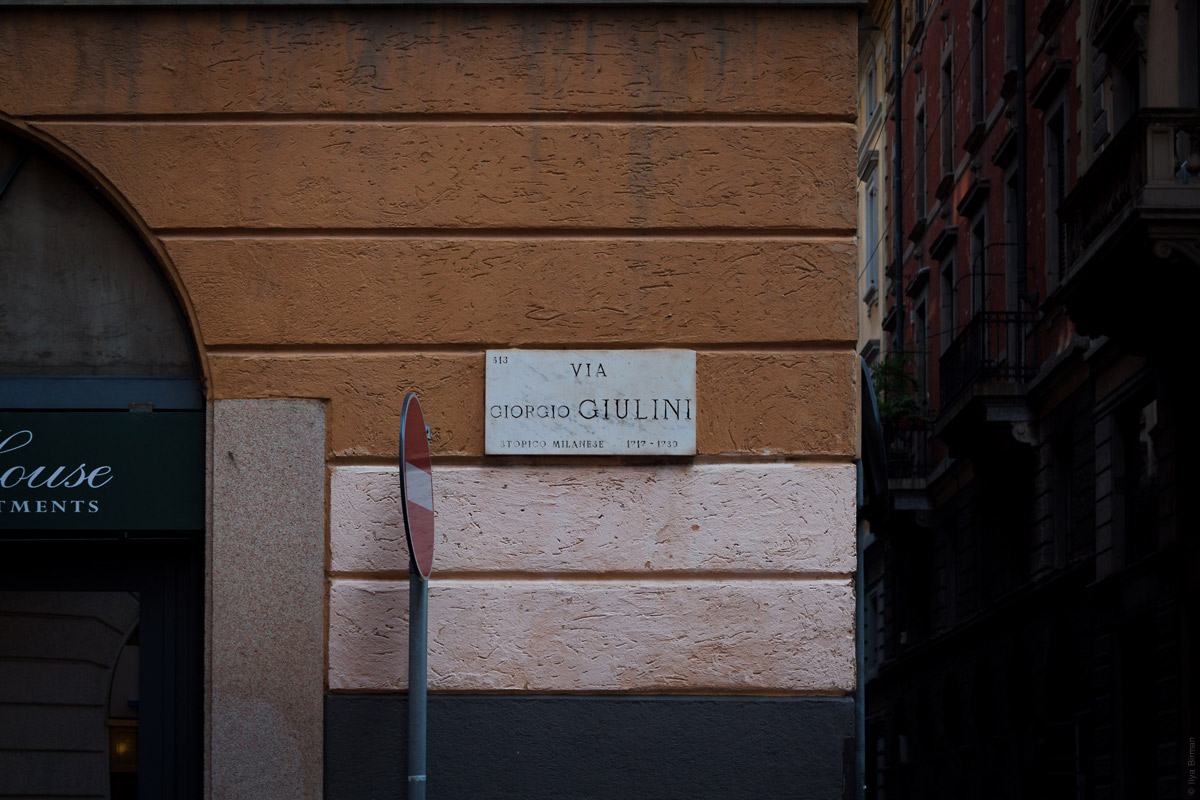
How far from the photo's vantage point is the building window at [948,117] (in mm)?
31875

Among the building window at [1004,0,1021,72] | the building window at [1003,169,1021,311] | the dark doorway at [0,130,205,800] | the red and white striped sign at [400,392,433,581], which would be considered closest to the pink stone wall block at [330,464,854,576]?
the red and white striped sign at [400,392,433,581]

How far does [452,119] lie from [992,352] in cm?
2115

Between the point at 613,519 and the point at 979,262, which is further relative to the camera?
the point at 979,262

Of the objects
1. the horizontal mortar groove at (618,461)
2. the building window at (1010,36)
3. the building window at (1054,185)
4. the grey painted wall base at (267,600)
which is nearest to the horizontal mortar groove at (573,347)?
the grey painted wall base at (267,600)

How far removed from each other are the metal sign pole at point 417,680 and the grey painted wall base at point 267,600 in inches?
42.6

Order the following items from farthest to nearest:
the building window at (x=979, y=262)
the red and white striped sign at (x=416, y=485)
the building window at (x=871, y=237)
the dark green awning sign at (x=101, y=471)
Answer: the building window at (x=871, y=237) → the building window at (x=979, y=262) → the dark green awning sign at (x=101, y=471) → the red and white striped sign at (x=416, y=485)

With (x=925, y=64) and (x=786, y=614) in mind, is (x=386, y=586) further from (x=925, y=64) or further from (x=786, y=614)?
(x=925, y=64)

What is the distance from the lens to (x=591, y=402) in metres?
7.38

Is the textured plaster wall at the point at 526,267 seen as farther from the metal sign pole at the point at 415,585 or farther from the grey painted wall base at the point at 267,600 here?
the metal sign pole at the point at 415,585

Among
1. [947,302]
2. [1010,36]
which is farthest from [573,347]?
[947,302]

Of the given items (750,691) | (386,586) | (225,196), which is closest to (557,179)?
(225,196)

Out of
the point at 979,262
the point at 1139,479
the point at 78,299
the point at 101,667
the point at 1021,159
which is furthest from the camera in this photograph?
the point at 979,262

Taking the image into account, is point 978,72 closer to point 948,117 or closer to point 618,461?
point 948,117

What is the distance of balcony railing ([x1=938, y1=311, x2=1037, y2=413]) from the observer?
2581 centimetres
